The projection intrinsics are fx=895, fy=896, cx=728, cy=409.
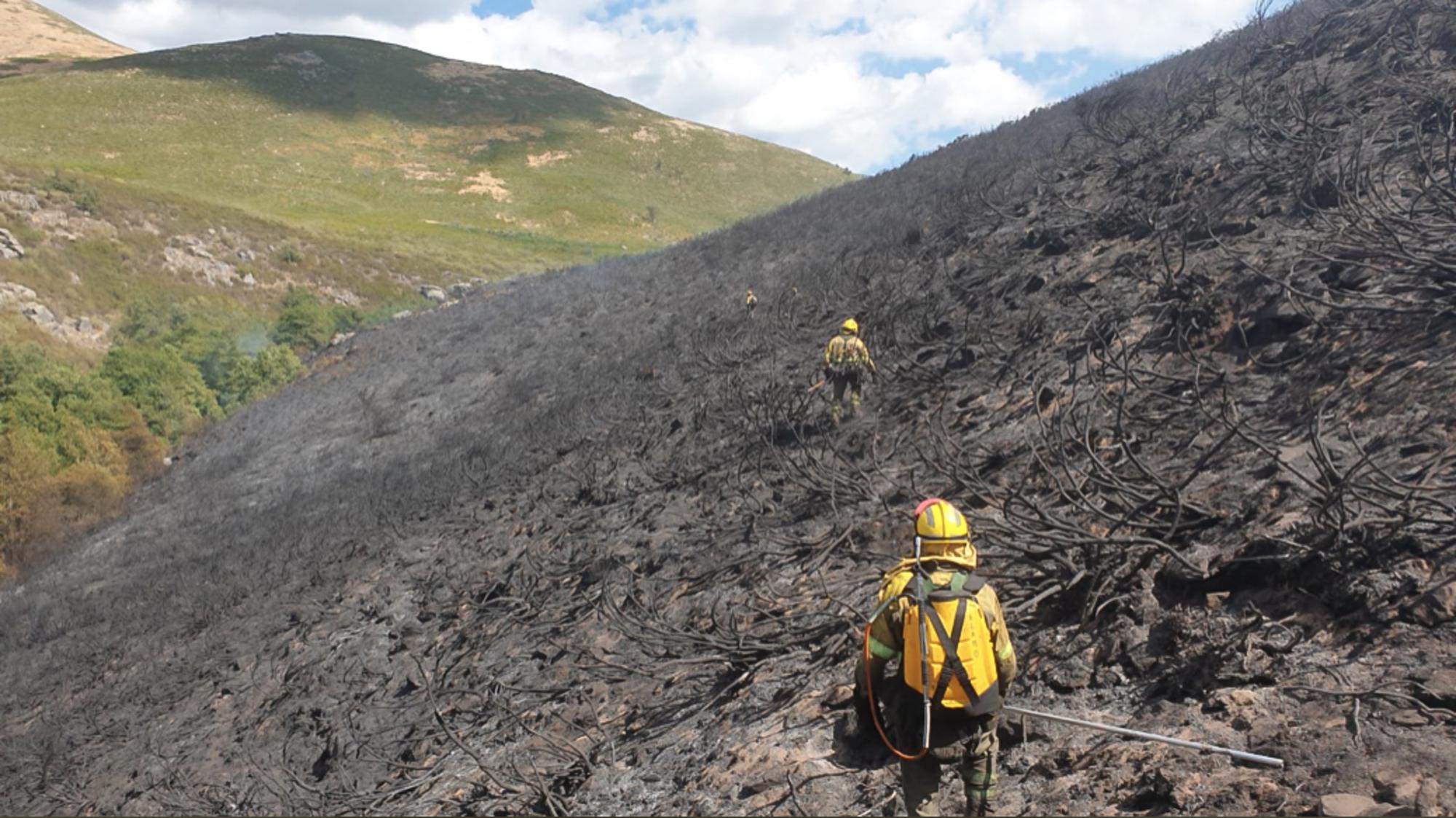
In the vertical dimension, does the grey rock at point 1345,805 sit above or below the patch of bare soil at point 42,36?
below

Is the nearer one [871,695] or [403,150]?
[871,695]

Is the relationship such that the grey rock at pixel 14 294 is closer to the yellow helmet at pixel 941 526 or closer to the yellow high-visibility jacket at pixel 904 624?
the yellow high-visibility jacket at pixel 904 624

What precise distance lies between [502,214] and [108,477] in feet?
180

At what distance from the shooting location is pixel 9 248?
3247 centimetres

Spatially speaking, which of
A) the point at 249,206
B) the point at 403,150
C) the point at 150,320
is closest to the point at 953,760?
the point at 150,320

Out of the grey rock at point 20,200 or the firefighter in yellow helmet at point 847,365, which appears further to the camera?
the grey rock at point 20,200

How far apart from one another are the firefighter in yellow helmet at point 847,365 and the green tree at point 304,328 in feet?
93.2

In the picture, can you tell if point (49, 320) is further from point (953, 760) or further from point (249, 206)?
point (953, 760)

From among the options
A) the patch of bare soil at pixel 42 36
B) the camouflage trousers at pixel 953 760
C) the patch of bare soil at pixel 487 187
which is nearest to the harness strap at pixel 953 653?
the camouflage trousers at pixel 953 760

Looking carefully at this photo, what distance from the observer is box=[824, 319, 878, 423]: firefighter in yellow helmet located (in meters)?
9.94

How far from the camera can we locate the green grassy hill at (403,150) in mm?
59938

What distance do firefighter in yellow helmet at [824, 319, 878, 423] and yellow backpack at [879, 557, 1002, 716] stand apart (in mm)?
6808

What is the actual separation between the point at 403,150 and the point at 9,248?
174ft

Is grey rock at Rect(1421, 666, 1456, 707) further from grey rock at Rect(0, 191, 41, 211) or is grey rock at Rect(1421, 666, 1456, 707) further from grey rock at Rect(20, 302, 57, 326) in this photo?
grey rock at Rect(0, 191, 41, 211)
